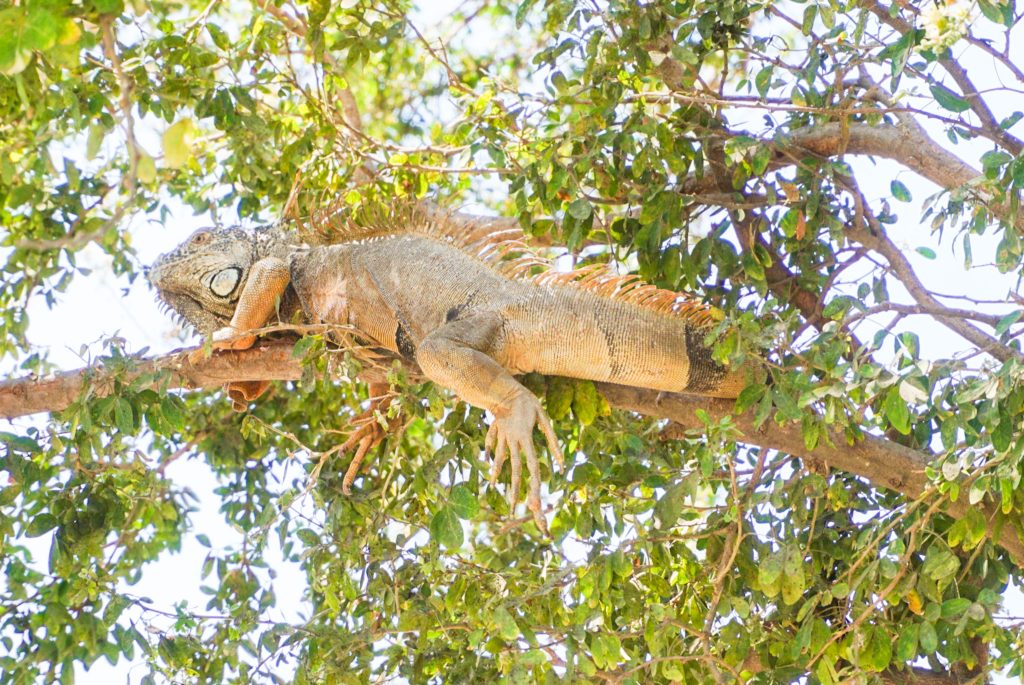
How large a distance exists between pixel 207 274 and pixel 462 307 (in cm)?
142

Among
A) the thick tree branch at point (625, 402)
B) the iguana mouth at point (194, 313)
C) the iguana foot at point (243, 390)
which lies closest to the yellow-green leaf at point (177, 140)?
the thick tree branch at point (625, 402)

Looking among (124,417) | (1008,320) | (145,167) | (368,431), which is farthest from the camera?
(368,431)

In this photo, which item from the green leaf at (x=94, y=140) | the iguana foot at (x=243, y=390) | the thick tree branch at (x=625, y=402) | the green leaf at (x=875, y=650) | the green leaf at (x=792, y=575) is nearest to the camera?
the green leaf at (x=94, y=140)

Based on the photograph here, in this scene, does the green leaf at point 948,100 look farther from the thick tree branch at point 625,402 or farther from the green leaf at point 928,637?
the green leaf at point 928,637

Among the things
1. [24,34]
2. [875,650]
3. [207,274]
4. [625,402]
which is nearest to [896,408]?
[875,650]

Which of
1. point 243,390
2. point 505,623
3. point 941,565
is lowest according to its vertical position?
point 941,565

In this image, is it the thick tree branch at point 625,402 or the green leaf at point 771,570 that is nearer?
the green leaf at point 771,570

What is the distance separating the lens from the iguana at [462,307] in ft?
16.4

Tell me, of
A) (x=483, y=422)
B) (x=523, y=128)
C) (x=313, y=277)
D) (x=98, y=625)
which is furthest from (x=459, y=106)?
(x=98, y=625)

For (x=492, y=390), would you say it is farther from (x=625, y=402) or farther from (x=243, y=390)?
(x=243, y=390)

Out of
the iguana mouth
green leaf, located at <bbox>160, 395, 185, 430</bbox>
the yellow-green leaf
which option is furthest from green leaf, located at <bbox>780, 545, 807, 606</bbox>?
the iguana mouth

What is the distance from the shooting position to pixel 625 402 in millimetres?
5281

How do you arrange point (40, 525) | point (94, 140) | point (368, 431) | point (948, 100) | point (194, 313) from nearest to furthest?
point (94, 140), point (948, 100), point (40, 525), point (368, 431), point (194, 313)

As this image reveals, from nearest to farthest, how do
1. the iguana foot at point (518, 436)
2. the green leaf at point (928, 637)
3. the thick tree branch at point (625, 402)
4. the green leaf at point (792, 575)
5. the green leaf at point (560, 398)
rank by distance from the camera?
1. the green leaf at point (928, 637)
2. the green leaf at point (792, 575)
3. the iguana foot at point (518, 436)
4. the thick tree branch at point (625, 402)
5. the green leaf at point (560, 398)
